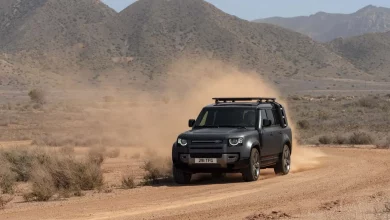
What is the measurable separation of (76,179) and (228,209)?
5321 millimetres

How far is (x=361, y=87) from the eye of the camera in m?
128

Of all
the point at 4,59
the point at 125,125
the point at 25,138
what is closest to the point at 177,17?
the point at 4,59

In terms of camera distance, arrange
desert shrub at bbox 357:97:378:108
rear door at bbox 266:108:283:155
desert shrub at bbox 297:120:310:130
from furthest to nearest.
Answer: desert shrub at bbox 357:97:378:108 < desert shrub at bbox 297:120:310:130 < rear door at bbox 266:108:283:155

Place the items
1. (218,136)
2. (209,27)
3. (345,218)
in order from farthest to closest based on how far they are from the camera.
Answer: (209,27) → (218,136) → (345,218)

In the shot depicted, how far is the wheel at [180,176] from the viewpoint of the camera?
57.0 feet

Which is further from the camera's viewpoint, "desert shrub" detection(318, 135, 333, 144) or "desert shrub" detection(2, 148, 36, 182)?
"desert shrub" detection(318, 135, 333, 144)

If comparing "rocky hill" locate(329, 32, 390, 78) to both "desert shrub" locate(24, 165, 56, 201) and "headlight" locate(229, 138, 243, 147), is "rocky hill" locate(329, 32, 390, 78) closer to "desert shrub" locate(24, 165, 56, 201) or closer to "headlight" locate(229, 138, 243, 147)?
"headlight" locate(229, 138, 243, 147)

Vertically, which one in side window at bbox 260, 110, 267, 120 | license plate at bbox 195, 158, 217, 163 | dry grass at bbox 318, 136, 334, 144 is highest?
side window at bbox 260, 110, 267, 120

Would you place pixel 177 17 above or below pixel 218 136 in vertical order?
above

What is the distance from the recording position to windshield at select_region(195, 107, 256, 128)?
59.8 ft

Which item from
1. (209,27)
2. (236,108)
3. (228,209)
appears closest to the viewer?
(228,209)

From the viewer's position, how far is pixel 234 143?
16969mm

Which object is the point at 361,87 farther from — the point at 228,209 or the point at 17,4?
the point at 228,209

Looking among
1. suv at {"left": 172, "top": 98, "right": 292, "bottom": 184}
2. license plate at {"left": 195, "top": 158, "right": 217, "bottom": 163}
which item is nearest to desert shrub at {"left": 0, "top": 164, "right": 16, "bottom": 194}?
suv at {"left": 172, "top": 98, "right": 292, "bottom": 184}
